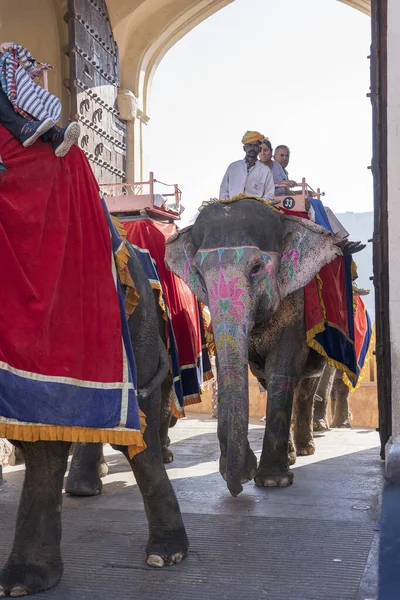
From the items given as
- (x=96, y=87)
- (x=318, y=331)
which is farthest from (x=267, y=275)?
(x=96, y=87)

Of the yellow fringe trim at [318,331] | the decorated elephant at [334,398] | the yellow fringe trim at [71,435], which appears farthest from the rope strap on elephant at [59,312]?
the decorated elephant at [334,398]

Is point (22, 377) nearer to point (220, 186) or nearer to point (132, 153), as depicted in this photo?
point (220, 186)

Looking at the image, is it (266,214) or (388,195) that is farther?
(266,214)

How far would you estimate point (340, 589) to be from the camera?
3242 millimetres

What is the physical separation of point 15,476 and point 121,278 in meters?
2.42

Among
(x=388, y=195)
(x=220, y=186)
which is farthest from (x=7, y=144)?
(x=220, y=186)

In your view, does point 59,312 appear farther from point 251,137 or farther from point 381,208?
point 251,137

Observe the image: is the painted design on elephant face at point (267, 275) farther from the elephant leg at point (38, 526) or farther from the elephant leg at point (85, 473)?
the elephant leg at point (38, 526)

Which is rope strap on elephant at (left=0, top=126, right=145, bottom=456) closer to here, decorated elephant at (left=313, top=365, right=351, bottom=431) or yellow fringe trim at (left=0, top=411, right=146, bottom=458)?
yellow fringe trim at (left=0, top=411, right=146, bottom=458)

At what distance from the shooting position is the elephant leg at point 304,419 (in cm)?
661

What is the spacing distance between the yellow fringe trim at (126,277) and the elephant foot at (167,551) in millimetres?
943

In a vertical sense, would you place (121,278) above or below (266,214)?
below

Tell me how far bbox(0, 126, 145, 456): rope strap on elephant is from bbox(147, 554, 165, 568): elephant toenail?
46cm

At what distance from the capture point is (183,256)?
222 inches
